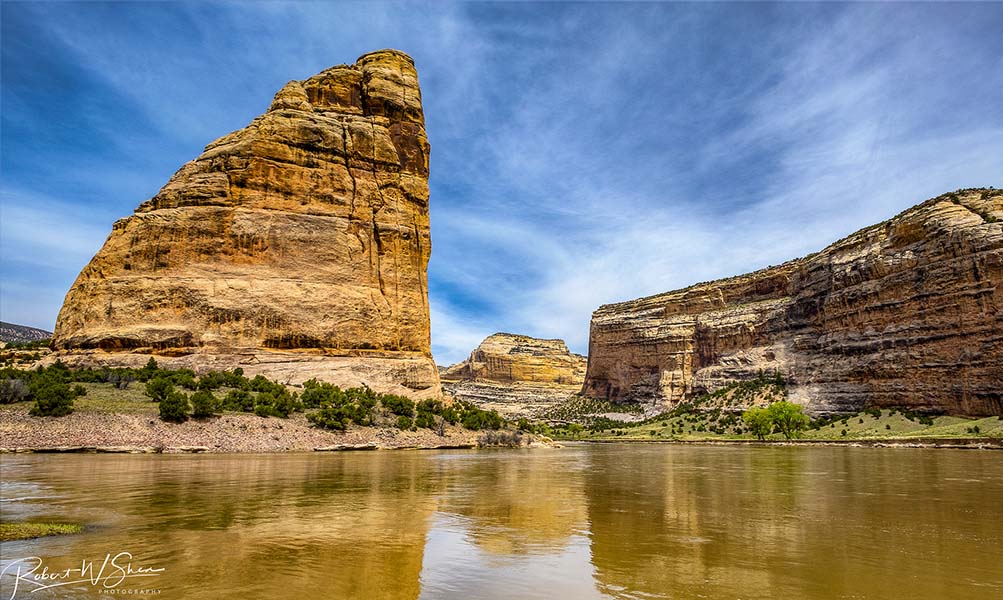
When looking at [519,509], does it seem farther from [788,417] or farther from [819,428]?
[819,428]

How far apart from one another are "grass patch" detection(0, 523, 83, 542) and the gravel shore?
920 inches

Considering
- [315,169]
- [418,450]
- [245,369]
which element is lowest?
[418,450]

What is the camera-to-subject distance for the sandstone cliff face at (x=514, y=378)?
168 metres

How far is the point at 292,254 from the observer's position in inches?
2259

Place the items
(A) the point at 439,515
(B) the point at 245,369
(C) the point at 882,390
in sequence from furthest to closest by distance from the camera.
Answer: (C) the point at 882,390 < (B) the point at 245,369 < (A) the point at 439,515

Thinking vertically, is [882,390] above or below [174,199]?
below

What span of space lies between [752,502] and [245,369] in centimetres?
4419

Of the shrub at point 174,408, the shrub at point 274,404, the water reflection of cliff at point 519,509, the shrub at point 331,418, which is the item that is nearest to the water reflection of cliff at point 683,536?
the water reflection of cliff at point 519,509

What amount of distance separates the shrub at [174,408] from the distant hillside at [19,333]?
11602 cm

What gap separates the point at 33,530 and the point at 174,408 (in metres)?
27.1

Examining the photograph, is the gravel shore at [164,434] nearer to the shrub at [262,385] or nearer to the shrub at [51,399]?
the shrub at [51,399]

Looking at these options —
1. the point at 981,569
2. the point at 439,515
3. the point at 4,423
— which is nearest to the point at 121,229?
the point at 4,423

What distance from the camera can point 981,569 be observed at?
825cm

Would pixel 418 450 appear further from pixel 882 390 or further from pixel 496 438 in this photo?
pixel 882 390
